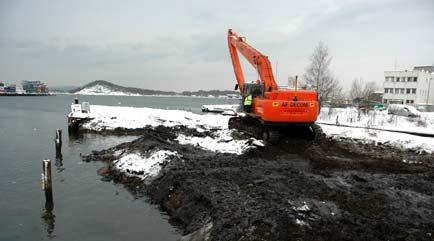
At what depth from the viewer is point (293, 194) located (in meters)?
9.02

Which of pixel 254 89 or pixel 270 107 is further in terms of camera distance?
pixel 254 89

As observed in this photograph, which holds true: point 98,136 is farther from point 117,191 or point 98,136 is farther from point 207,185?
point 207,185

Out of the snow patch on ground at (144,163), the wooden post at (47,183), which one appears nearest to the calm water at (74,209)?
the wooden post at (47,183)

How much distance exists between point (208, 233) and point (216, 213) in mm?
767

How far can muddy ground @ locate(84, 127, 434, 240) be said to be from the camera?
6.94 m

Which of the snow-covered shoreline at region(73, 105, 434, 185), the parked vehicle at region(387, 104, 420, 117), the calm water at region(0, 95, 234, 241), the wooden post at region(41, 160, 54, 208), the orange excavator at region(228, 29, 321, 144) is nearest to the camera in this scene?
the calm water at region(0, 95, 234, 241)

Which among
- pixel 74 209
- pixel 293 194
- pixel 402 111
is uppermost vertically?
pixel 402 111

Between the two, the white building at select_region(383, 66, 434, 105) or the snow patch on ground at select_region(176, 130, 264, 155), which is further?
the white building at select_region(383, 66, 434, 105)

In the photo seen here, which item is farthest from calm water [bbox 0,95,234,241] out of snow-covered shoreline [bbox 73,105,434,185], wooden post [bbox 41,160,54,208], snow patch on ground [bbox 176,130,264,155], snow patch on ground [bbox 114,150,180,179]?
snow patch on ground [bbox 176,130,264,155]

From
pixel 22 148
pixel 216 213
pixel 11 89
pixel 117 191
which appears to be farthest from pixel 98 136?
pixel 11 89

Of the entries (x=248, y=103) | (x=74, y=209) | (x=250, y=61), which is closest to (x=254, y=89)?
(x=248, y=103)

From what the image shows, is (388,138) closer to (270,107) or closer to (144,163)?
(270,107)

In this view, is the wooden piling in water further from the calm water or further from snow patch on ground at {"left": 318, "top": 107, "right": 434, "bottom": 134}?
snow patch on ground at {"left": 318, "top": 107, "right": 434, "bottom": 134}

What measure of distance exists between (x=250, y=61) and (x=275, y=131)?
4.92 metres
